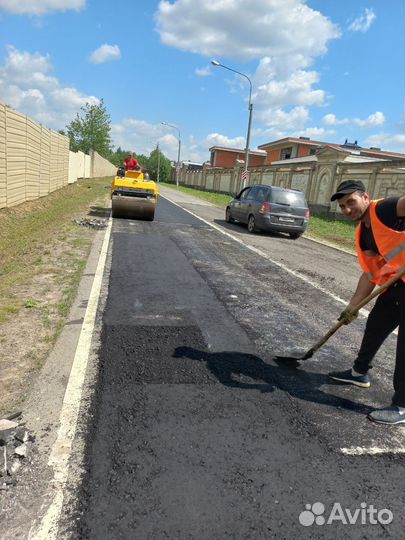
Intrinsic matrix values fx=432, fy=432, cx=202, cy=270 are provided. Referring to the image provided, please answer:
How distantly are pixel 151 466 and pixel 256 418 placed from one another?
0.93m

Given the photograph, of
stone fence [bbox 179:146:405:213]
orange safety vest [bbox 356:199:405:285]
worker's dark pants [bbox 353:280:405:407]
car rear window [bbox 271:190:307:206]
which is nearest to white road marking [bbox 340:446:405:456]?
worker's dark pants [bbox 353:280:405:407]

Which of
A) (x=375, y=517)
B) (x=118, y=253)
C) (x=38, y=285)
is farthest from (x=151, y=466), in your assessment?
(x=118, y=253)

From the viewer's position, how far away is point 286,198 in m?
13.7

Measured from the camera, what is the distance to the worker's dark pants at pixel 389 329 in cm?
332

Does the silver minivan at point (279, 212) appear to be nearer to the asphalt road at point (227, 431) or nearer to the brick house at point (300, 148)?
the asphalt road at point (227, 431)

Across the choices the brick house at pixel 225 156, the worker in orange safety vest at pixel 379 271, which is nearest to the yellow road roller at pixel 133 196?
the worker in orange safety vest at pixel 379 271

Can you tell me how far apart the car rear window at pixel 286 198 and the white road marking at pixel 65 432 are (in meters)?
9.63

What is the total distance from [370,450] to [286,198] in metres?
11.4

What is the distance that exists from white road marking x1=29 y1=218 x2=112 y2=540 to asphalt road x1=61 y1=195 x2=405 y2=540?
0.28ft

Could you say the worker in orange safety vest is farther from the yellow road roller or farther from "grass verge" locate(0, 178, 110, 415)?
the yellow road roller

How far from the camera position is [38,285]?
20.2 ft

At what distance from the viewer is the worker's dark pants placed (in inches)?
131

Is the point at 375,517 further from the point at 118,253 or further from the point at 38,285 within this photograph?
the point at 118,253

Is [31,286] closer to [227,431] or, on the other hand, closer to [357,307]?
[227,431]
